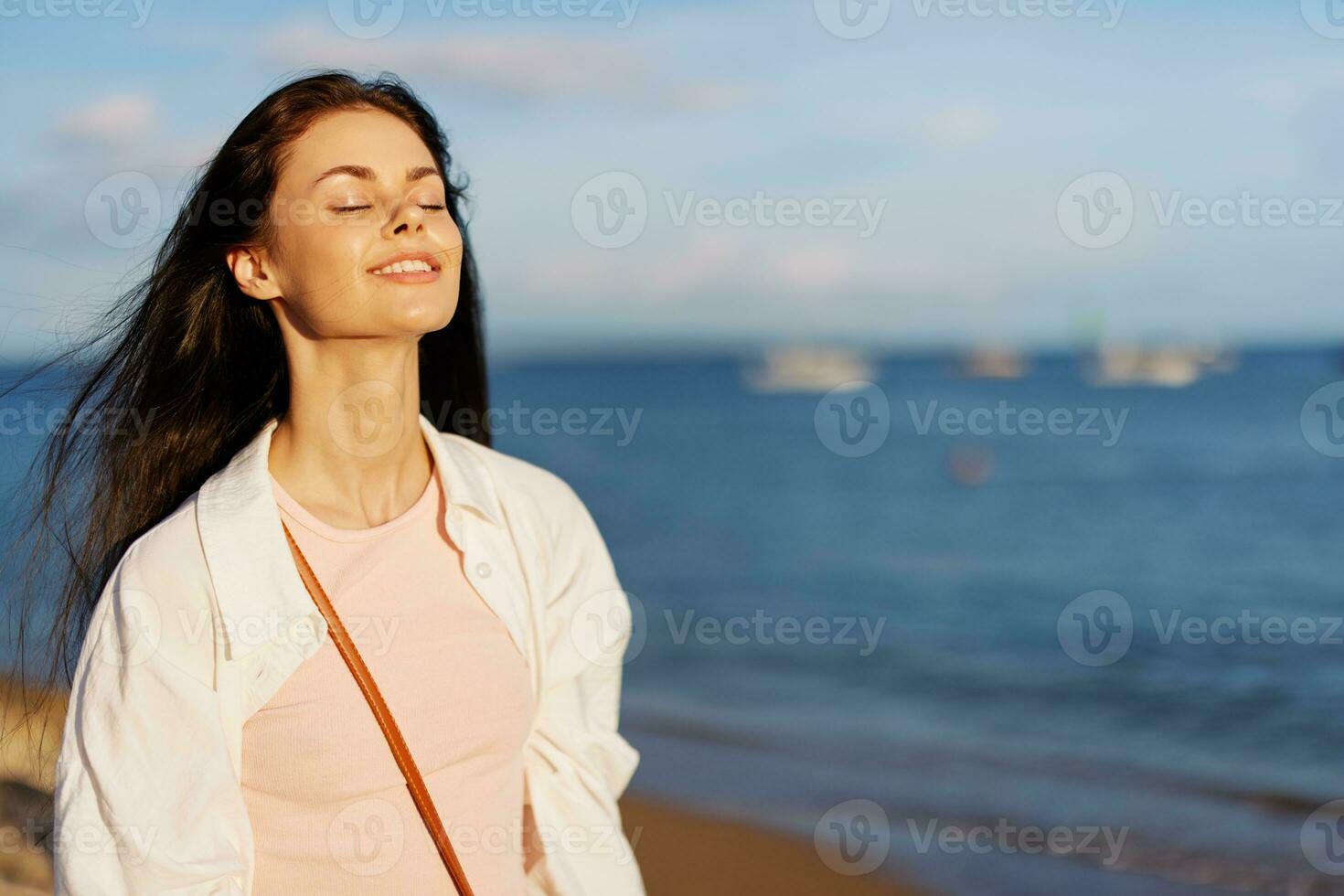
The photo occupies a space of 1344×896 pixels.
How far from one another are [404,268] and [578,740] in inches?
39.2

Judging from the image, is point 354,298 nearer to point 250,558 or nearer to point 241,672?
point 250,558

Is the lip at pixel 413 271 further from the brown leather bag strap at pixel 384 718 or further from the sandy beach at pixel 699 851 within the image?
the sandy beach at pixel 699 851

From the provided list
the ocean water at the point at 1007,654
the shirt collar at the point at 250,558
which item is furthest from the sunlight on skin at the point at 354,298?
the ocean water at the point at 1007,654

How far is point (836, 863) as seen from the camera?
6250mm

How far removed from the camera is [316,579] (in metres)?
2.29

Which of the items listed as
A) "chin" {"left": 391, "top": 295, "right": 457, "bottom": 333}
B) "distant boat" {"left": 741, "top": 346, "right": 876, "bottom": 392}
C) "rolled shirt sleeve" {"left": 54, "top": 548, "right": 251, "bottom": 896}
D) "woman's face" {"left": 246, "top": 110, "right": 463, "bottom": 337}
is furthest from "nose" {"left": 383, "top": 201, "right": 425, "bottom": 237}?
"distant boat" {"left": 741, "top": 346, "right": 876, "bottom": 392}

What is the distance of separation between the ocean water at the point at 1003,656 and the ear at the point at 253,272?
1.37 m

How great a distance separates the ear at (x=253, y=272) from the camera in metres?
2.45

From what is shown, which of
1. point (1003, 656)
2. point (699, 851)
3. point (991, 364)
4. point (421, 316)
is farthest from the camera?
point (991, 364)

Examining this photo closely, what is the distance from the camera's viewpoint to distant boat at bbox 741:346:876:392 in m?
66.2

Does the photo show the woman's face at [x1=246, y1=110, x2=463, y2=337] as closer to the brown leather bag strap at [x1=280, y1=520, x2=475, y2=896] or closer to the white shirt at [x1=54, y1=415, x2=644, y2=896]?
the white shirt at [x1=54, y1=415, x2=644, y2=896]

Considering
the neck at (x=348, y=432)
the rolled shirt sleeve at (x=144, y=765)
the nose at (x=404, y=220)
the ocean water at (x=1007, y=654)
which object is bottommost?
the rolled shirt sleeve at (x=144, y=765)

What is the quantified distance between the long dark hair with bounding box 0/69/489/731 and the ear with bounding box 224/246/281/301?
25 mm

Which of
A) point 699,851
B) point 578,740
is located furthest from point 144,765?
point 699,851
